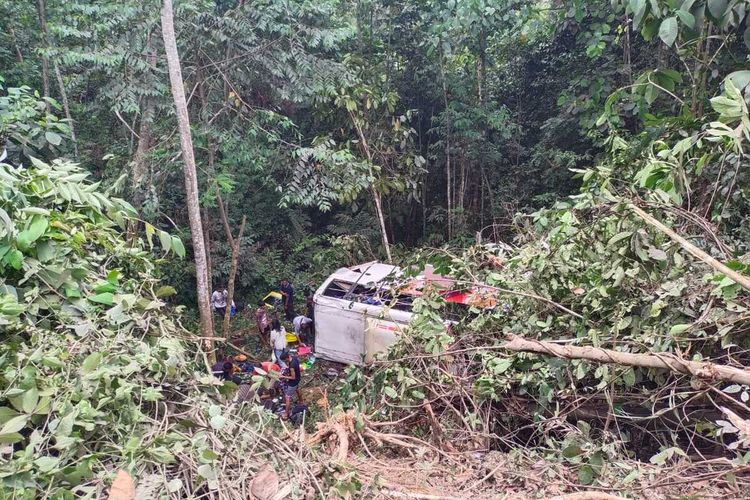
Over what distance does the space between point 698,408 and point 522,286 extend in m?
1.27

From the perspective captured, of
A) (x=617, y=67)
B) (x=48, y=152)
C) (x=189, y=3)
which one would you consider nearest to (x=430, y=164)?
(x=617, y=67)

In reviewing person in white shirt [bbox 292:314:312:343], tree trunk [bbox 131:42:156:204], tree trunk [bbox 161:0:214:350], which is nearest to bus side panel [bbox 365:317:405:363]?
person in white shirt [bbox 292:314:312:343]

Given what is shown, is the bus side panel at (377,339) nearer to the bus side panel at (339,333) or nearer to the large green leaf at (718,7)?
the bus side panel at (339,333)

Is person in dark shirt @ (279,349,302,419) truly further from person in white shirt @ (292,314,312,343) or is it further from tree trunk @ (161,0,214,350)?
person in white shirt @ (292,314,312,343)

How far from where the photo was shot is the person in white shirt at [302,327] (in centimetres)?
771

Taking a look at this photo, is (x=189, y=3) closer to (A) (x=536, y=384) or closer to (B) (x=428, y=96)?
(B) (x=428, y=96)

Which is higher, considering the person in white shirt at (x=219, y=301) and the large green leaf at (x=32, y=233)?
the large green leaf at (x=32, y=233)

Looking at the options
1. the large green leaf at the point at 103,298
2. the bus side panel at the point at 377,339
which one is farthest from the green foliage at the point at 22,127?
the bus side panel at the point at 377,339

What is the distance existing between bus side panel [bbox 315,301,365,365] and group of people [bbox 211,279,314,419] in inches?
18.2

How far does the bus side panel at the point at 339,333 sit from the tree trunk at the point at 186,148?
1407mm

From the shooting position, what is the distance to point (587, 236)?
141 inches

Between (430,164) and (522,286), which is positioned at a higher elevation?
(522,286)

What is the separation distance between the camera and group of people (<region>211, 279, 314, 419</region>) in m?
5.63

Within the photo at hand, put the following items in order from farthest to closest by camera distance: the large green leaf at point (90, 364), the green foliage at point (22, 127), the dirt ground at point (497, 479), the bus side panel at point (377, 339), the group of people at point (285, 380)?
1. the bus side panel at point (377, 339)
2. the group of people at point (285, 380)
3. the green foliage at point (22, 127)
4. the dirt ground at point (497, 479)
5. the large green leaf at point (90, 364)
